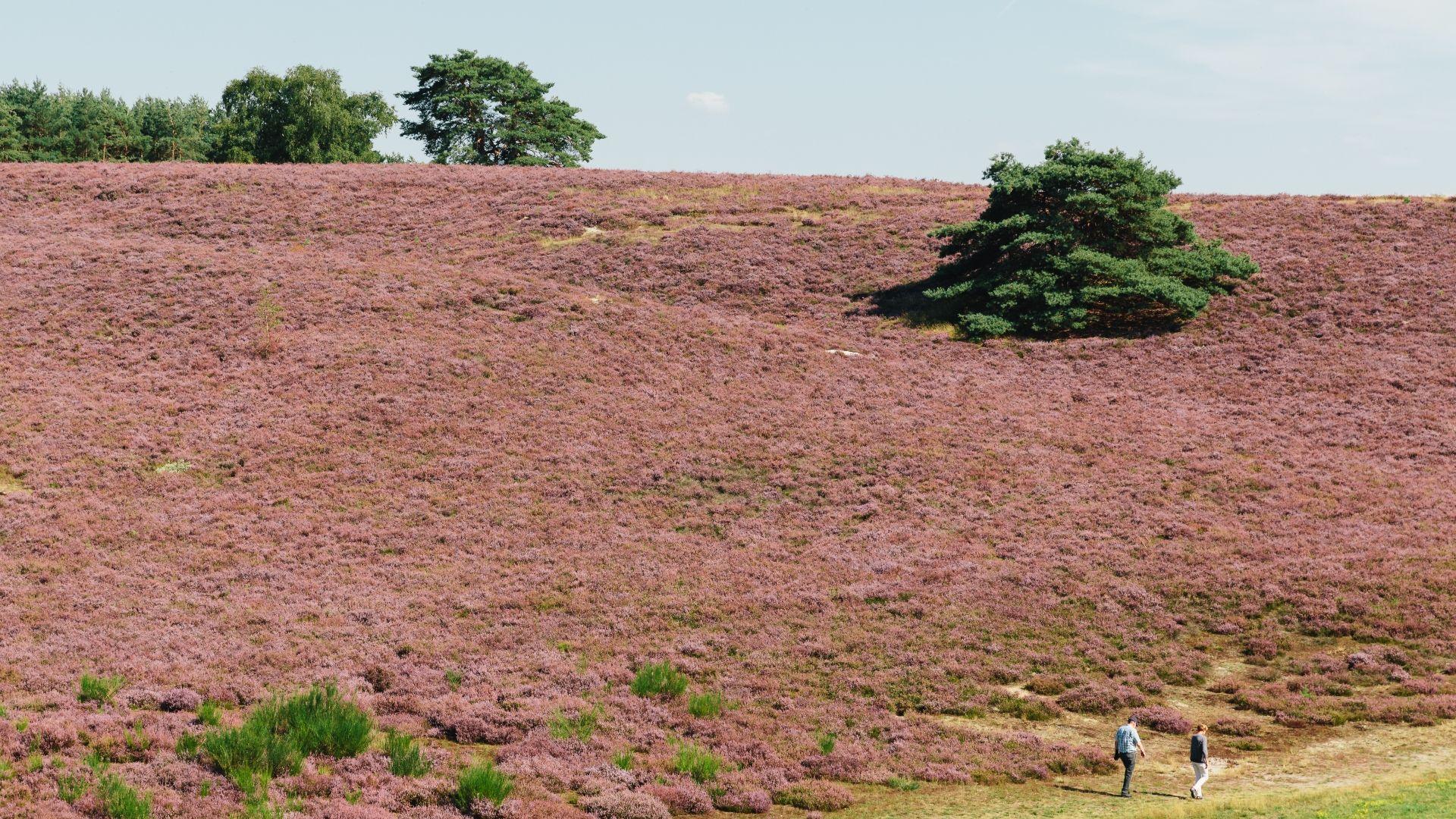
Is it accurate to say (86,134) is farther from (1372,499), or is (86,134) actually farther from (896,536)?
(1372,499)

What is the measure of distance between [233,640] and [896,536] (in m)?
15.9

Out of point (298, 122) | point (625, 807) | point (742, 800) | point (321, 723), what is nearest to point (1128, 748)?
point (742, 800)

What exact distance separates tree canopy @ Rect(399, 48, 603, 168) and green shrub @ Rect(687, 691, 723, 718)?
69.9 m

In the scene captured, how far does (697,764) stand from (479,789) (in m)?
3.78

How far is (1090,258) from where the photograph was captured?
43.2m

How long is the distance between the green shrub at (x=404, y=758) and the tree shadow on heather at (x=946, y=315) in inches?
1250

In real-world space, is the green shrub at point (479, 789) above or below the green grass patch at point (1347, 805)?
below

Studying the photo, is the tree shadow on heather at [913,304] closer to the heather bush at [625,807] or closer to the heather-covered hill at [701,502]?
the heather-covered hill at [701,502]

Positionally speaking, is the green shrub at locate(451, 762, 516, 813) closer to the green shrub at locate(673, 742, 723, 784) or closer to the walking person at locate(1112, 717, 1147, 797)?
the green shrub at locate(673, 742, 723, 784)

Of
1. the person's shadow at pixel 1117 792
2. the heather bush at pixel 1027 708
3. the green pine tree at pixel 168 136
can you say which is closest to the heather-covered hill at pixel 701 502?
the heather bush at pixel 1027 708

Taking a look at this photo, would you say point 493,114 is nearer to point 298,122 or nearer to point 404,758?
point 298,122

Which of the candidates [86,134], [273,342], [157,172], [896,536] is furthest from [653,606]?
[86,134]

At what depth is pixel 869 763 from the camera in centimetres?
1928

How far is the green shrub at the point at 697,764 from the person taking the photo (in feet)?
60.0
